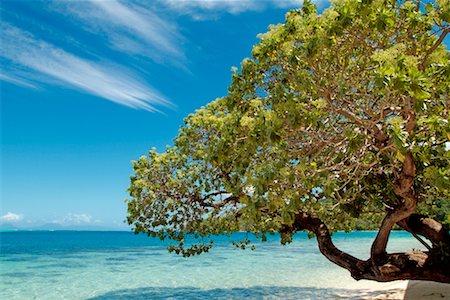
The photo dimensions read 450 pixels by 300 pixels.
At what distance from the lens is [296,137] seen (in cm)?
686

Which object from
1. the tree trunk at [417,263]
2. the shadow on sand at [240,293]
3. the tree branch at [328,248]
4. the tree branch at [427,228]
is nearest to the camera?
the tree trunk at [417,263]

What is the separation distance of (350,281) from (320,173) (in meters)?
15.1

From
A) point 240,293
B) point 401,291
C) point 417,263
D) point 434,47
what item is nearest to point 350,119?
point 434,47

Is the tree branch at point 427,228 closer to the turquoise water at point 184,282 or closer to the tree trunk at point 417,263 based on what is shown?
the tree trunk at point 417,263

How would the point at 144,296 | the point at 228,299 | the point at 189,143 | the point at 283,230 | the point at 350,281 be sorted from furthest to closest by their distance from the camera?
the point at 350,281, the point at 144,296, the point at 228,299, the point at 189,143, the point at 283,230

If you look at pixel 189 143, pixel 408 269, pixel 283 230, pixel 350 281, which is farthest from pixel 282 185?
pixel 350 281

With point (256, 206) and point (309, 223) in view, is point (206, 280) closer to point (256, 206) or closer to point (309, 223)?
point (309, 223)

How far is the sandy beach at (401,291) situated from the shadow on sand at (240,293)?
0.06m

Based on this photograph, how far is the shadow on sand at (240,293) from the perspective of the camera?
16266mm

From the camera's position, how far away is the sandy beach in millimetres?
11984

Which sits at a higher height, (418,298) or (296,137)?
(296,137)

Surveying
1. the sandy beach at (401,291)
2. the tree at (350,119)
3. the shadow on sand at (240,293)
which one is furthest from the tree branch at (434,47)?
the shadow on sand at (240,293)

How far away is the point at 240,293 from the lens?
17766 mm

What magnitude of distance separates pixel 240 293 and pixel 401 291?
6.64 metres
